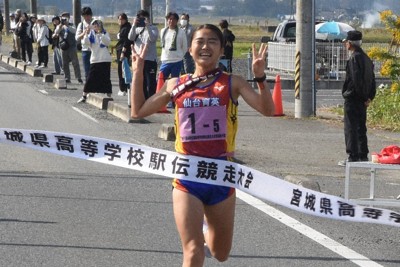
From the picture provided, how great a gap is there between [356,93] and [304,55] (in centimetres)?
631

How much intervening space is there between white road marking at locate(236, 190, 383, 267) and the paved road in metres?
0.01

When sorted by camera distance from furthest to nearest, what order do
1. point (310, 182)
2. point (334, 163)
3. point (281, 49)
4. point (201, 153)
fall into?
point (281, 49) → point (334, 163) → point (310, 182) → point (201, 153)

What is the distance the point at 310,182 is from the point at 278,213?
1491mm

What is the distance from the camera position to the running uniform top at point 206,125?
7.20m

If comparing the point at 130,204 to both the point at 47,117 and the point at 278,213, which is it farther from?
the point at 47,117

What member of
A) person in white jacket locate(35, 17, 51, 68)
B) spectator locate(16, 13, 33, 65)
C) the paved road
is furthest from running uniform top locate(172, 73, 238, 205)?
spectator locate(16, 13, 33, 65)

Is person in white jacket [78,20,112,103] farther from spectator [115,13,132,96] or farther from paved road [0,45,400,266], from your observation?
paved road [0,45,400,266]

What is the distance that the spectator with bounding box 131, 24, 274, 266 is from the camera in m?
7.12

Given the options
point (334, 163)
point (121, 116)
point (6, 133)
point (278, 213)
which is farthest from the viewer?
point (121, 116)

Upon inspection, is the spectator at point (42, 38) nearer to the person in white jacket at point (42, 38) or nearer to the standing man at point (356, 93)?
the person in white jacket at point (42, 38)

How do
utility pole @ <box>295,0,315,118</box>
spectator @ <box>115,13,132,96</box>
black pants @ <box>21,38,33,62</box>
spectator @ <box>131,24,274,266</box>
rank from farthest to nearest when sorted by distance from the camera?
Answer: black pants @ <box>21,38,33,62</box> → spectator @ <box>115,13,132,96</box> → utility pole @ <box>295,0,315,118</box> → spectator @ <box>131,24,274,266</box>

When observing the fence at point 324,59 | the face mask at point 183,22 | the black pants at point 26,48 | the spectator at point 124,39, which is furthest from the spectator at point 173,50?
the black pants at point 26,48

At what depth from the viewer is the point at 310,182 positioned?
12.6 m

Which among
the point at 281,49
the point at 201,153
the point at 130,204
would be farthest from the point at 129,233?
the point at 281,49
